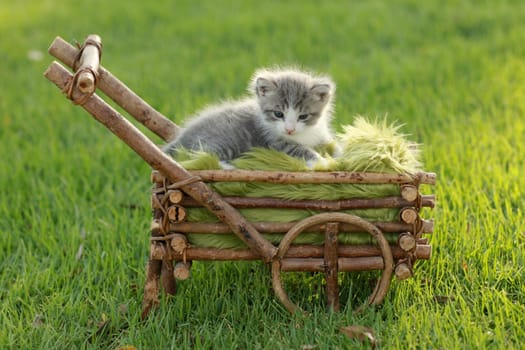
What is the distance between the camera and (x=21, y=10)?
9617 mm

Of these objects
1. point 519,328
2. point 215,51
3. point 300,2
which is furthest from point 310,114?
point 300,2

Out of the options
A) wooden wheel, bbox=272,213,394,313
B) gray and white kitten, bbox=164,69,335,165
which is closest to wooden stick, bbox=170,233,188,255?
wooden wheel, bbox=272,213,394,313

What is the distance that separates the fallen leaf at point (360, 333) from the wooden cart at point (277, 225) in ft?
0.77

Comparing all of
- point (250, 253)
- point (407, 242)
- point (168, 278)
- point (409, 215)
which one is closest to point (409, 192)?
point (409, 215)

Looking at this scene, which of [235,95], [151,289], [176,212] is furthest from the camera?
[235,95]

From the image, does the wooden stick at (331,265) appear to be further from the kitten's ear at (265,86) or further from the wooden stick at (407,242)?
the kitten's ear at (265,86)

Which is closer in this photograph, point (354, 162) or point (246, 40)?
point (354, 162)

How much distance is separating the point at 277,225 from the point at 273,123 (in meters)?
0.69

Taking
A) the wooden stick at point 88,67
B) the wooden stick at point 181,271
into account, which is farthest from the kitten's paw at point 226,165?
the wooden stick at point 88,67

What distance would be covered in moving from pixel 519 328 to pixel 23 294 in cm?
243

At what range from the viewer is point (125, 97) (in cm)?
393

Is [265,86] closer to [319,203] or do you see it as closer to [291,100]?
[291,100]

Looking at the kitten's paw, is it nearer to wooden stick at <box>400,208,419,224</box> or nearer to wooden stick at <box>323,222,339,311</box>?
Result: wooden stick at <box>323,222,339,311</box>

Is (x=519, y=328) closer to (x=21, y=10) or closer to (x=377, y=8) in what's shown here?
(x=377, y=8)
